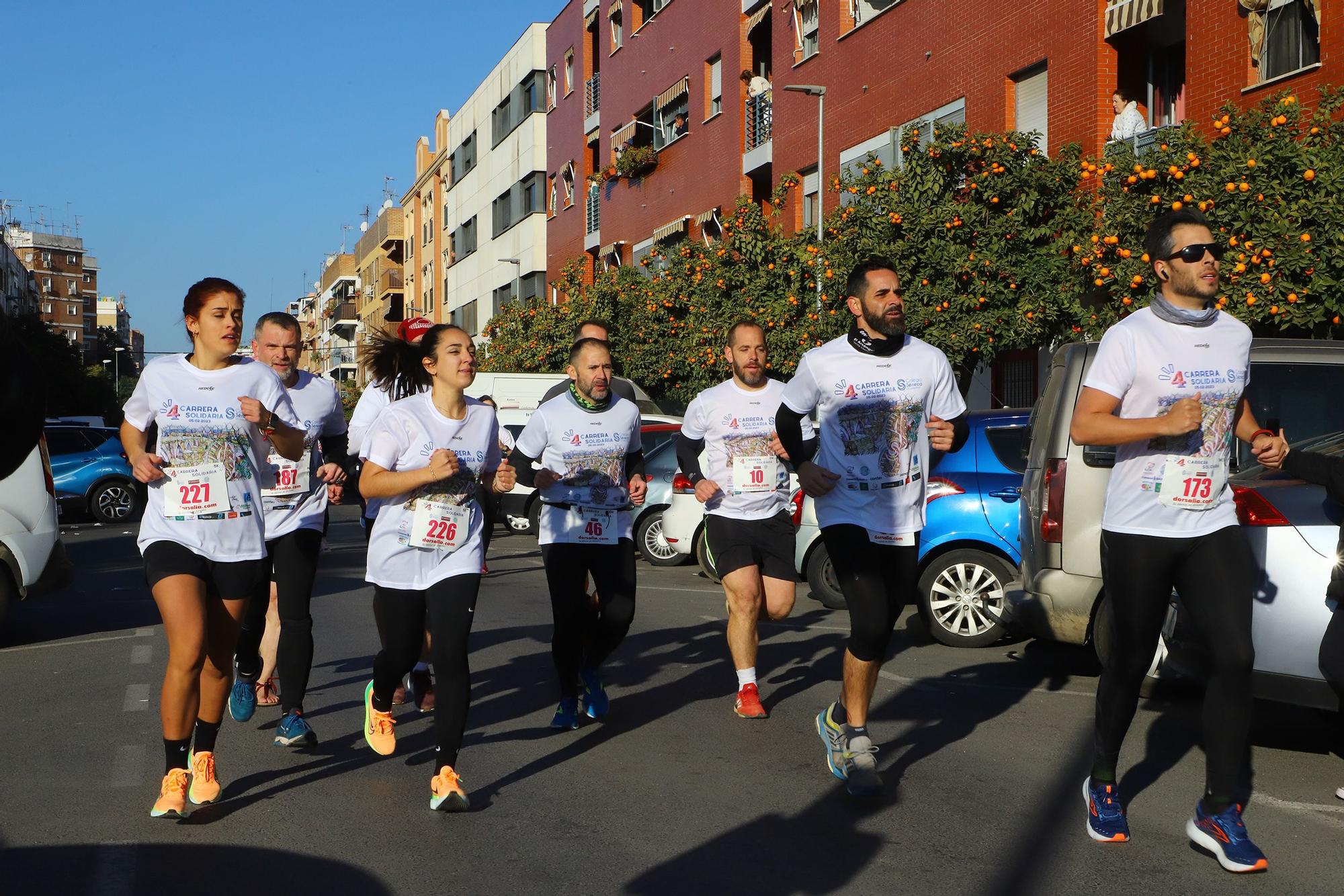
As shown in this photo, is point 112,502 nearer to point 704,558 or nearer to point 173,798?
point 704,558

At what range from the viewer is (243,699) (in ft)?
23.6

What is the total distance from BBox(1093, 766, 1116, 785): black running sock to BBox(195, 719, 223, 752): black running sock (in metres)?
3.19

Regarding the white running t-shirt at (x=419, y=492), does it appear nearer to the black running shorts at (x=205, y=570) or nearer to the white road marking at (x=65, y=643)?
the black running shorts at (x=205, y=570)

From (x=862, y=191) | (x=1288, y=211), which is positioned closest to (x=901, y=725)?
(x=1288, y=211)

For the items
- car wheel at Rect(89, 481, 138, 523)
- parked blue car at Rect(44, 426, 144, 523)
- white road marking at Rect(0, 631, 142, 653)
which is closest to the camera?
white road marking at Rect(0, 631, 142, 653)

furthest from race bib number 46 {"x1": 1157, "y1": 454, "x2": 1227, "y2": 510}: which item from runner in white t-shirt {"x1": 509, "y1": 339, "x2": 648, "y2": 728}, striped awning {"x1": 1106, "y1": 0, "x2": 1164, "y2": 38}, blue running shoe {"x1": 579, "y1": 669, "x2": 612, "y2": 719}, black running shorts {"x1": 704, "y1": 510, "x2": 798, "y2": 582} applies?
striped awning {"x1": 1106, "y1": 0, "x2": 1164, "y2": 38}

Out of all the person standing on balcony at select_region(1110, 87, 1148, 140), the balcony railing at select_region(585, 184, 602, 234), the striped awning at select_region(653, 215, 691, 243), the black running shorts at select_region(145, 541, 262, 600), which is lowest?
the black running shorts at select_region(145, 541, 262, 600)

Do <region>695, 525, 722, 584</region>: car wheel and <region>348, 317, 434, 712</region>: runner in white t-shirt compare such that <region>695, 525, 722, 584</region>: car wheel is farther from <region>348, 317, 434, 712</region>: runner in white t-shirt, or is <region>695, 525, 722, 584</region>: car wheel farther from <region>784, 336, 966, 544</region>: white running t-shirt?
<region>784, 336, 966, 544</region>: white running t-shirt

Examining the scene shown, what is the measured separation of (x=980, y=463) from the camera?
10.3 m

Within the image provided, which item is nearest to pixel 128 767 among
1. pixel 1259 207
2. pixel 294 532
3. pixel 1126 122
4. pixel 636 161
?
pixel 294 532

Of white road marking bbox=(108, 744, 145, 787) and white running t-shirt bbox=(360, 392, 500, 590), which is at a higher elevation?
white running t-shirt bbox=(360, 392, 500, 590)

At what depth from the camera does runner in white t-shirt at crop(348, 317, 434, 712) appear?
7.61 m

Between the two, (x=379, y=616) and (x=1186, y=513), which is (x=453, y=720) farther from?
(x=1186, y=513)

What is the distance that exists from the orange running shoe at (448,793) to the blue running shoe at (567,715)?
5.50ft
